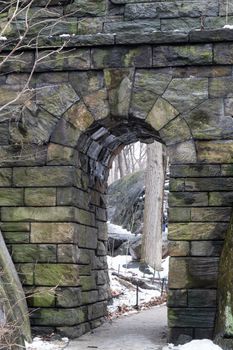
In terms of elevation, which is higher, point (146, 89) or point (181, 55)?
point (181, 55)

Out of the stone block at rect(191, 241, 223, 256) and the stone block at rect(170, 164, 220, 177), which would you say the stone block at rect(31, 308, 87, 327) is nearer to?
the stone block at rect(191, 241, 223, 256)

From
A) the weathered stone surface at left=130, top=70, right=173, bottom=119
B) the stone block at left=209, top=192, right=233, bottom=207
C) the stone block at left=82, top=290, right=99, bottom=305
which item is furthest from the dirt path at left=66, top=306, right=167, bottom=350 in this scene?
the weathered stone surface at left=130, top=70, right=173, bottom=119

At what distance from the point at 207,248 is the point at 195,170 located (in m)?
0.92

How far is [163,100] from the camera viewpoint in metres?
7.14

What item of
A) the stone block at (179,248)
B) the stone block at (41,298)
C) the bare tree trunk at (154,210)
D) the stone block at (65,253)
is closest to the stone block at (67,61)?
the stone block at (65,253)

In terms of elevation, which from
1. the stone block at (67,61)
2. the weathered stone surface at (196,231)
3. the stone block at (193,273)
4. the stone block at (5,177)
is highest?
the stone block at (67,61)

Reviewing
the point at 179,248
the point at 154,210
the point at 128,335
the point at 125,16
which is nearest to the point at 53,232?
the point at 179,248

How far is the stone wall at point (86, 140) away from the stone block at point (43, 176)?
1 centimetres

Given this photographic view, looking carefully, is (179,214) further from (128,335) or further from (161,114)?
(128,335)

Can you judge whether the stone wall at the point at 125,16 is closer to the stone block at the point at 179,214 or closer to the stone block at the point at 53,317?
the stone block at the point at 179,214

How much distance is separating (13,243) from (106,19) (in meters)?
3.01

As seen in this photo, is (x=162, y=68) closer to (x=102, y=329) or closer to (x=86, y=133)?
(x=86, y=133)

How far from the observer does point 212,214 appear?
6.89 meters

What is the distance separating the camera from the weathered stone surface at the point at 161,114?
7.12m
